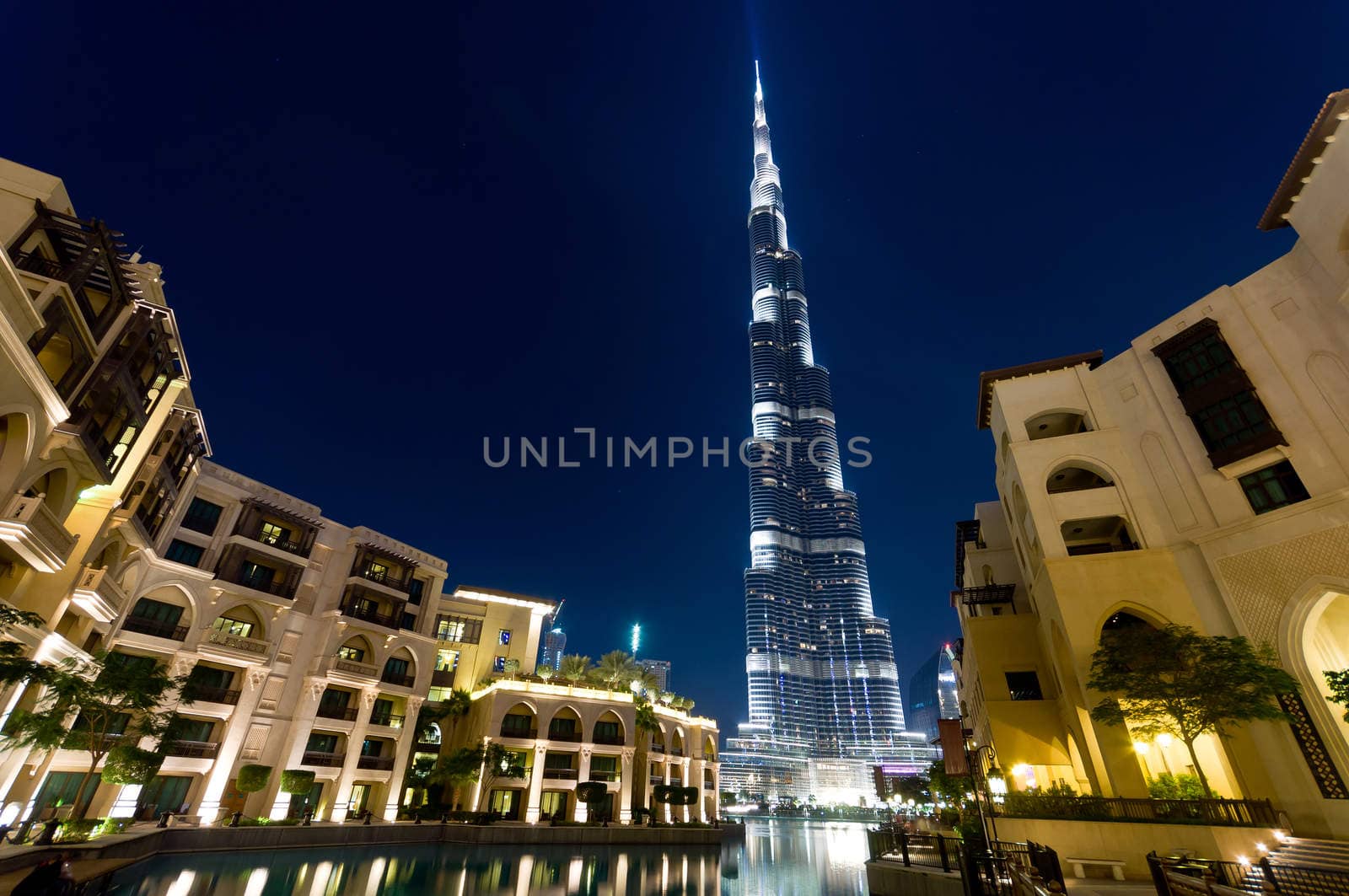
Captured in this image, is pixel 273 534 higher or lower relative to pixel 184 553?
higher

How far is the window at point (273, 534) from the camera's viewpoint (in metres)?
42.7

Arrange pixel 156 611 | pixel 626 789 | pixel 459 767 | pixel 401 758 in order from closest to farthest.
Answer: pixel 156 611 → pixel 459 767 → pixel 401 758 → pixel 626 789

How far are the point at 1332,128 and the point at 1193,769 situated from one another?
86.9 feet

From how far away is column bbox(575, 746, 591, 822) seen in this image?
151 ft

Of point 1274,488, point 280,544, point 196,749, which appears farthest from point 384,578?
point 1274,488

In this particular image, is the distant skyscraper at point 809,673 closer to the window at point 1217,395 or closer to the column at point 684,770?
the column at point 684,770

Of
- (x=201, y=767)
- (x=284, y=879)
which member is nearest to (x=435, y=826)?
(x=201, y=767)

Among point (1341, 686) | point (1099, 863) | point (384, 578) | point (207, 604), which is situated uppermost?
point (384, 578)

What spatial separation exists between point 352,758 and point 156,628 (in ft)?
49.3

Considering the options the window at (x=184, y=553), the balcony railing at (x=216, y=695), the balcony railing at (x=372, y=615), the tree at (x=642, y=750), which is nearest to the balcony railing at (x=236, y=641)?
the balcony railing at (x=216, y=695)

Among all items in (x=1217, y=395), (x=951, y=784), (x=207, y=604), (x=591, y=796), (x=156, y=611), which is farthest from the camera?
(x=591, y=796)

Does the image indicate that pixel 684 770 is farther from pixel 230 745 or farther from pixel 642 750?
pixel 230 745

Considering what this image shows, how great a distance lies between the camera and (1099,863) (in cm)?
1983

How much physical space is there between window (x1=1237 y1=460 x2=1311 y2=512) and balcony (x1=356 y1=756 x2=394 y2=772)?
53297mm
